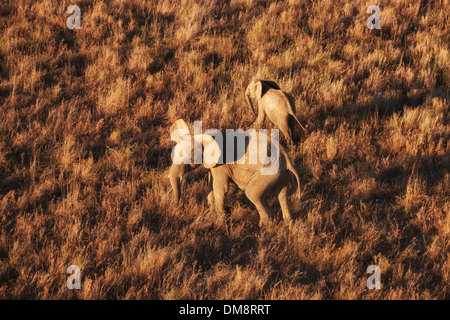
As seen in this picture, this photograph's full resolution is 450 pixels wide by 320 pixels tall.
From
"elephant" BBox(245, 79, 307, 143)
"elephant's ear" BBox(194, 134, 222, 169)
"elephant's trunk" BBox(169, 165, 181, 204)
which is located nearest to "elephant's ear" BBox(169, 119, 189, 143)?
"elephant's ear" BBox(194, 134, 222, 169)

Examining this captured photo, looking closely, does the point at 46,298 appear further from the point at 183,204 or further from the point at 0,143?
the point at 0,143

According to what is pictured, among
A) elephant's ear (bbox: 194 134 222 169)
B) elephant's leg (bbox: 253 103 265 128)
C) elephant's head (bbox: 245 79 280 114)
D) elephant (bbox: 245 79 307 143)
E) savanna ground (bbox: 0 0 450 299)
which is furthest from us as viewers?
elephant's leg (bbox: 253 103 265 128)

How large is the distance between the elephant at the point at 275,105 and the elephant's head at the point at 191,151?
1906 mm

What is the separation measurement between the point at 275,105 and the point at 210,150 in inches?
79.8

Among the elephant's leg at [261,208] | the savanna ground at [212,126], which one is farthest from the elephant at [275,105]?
the elephant's leg at [261,208]

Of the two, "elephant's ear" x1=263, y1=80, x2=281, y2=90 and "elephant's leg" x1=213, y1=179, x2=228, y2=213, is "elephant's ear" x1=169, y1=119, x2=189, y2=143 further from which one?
"elephant's ear" x1=263, y1=80, x2=281, y2=90

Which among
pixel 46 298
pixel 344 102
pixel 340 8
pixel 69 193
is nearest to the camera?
pixel 46 298

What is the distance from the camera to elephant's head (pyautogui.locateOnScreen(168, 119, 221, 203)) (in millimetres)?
4668

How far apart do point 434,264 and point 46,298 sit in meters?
3.79

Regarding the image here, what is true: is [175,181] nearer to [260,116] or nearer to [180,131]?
[180,131]

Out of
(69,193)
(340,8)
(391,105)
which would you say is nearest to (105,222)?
(69,193)

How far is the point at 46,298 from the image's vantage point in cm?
394

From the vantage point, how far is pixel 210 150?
4.66 m

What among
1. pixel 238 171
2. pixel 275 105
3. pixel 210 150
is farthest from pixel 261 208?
pixel 275 105
